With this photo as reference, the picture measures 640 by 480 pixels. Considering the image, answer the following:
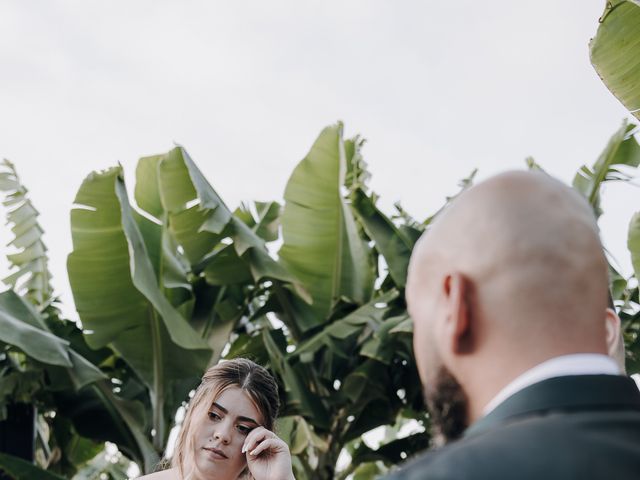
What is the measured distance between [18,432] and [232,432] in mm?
6689

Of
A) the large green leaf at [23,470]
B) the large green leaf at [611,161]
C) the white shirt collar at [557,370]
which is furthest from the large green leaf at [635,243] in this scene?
the white shirt collar at [557,370]

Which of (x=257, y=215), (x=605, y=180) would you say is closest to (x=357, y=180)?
(x=257, y=215)

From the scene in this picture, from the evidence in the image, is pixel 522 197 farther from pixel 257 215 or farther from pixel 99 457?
pixel 99 457

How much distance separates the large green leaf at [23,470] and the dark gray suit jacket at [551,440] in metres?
7.60

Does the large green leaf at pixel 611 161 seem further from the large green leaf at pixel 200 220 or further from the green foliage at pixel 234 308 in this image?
the large green leaf at pixel 200 220

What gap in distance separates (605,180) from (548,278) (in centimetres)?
815

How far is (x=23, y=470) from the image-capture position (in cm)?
816

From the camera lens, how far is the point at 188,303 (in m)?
9.74

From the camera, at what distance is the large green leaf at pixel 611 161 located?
889 cm

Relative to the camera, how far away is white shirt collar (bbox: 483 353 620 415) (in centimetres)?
112

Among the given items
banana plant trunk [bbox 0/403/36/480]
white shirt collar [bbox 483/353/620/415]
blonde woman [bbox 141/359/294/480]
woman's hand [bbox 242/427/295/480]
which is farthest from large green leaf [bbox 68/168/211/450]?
white shirt collar [bbox 483/353/620/415]

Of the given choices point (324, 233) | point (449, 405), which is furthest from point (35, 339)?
point (449, 405)

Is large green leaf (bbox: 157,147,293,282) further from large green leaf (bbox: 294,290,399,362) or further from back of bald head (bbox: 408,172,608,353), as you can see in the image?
back of bald head (bbox: 408,172,608,353)

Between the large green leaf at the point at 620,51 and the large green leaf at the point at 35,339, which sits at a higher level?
the large green leaf at the point at 620,51
